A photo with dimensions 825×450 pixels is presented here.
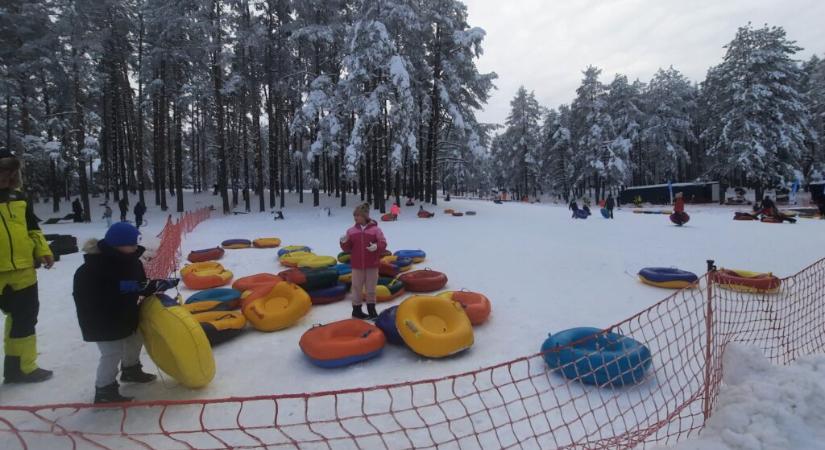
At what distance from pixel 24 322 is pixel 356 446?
3.43 m

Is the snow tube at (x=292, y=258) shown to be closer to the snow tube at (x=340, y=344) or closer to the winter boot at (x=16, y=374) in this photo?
the snow tube at (x=340, y=344)

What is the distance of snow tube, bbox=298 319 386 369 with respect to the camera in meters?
4.10

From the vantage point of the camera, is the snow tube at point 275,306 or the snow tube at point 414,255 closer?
the snow tube at point 275,306

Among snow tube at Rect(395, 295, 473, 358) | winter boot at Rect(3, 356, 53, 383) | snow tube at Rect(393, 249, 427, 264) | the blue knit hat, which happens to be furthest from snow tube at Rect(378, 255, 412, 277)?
winter boot at Rect(3, 356, 53, 383)

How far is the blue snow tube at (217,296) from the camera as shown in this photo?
5.88 metres

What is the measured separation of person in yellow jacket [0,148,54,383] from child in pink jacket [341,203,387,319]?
3.22m

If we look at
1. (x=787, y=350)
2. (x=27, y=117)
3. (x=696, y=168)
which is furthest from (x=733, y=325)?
(x=696, y=168)

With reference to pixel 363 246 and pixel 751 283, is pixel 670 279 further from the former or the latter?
pixel 363 246

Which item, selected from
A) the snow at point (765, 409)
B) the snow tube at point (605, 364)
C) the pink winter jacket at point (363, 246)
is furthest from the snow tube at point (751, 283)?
the pink winter jacket at point (363, 246)

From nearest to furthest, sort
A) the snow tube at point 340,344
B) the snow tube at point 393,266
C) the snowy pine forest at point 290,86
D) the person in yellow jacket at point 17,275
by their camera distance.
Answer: the person in yellow jacket at point 17,275 < the snow tube at point 340,344 < the snow tube at point 393,266 < the snowy pine forest at point 290,86

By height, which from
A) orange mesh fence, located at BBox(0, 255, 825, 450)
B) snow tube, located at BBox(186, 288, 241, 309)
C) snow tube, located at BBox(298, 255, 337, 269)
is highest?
snow tube, located at BBox(298, 255, 337, 269)

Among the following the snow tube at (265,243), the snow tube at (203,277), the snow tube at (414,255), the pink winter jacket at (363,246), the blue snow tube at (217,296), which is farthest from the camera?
the snow tube at (265,243)

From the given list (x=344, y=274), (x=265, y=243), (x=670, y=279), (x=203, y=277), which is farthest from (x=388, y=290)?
(x=265, y=243)

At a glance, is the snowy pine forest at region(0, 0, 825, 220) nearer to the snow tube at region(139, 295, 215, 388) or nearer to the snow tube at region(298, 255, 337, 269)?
the snow tube at region(298, 255, 337, 269)
